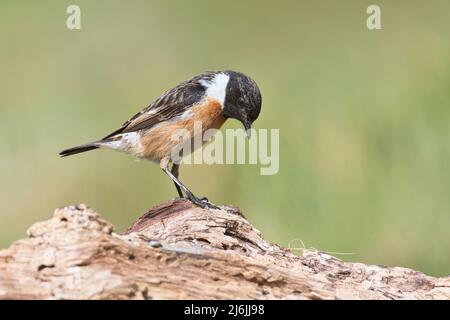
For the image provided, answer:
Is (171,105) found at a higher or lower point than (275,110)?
higher

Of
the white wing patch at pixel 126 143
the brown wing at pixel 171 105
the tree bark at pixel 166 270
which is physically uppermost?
the brown wing at pixel 171 105

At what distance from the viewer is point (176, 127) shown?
8.12 metres

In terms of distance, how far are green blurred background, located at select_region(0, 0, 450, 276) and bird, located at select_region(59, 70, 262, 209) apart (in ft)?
4.43

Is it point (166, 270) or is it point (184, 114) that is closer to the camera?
point (166, 270)

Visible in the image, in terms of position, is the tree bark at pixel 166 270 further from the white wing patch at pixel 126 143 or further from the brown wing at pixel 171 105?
the white wing patch at pixel 126 143

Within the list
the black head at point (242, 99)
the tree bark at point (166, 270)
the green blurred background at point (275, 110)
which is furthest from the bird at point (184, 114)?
the tree bark at point (166, 270)

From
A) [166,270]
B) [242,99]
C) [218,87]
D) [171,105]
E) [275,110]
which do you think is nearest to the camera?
[166,270]

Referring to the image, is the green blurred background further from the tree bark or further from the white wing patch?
the tree bark

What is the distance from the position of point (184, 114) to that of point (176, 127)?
13 cm

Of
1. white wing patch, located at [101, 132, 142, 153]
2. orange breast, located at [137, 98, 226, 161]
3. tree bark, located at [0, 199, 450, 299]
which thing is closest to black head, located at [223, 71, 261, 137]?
orange breast, located at [137, 98, 226, 161]

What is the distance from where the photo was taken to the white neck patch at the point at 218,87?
26.3ft

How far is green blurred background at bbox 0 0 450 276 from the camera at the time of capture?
897 cm

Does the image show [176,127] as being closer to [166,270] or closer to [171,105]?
[171,105]

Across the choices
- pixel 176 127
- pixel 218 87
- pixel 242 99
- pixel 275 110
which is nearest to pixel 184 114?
pixel 176 127
